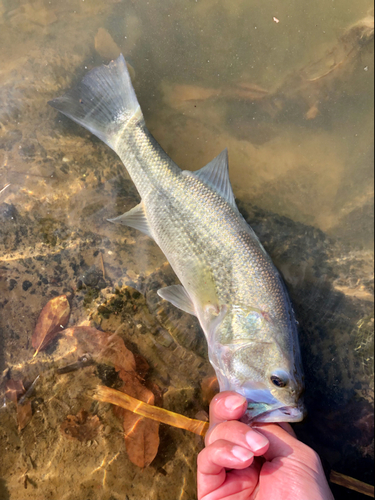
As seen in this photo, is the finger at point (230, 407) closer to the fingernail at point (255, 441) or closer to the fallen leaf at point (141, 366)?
the fingernail at point (255, 441)

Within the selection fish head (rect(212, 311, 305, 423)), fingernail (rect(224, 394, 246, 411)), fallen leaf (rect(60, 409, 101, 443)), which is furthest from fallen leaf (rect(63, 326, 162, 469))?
fingernail (rect(224, 394, 246, 411))

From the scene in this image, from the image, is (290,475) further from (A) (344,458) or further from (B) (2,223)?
(B) (2,223)

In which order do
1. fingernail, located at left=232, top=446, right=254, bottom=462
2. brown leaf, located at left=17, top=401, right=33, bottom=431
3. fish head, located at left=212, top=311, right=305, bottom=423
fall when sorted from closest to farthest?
fingernail, located at left=232, top=446, right=254, bottom=462
fish head, located at left=212, top=311, right=305, bottom=423
brown leaf, located at left=17, top=401, right=33, bottom=431

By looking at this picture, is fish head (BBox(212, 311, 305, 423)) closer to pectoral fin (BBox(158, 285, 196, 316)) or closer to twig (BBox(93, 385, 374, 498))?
pectoral fin (BBox(158, 285, 196, 316))

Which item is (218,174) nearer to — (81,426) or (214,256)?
(214,256)

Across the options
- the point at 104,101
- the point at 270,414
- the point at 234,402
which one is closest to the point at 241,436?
the point at 234,402

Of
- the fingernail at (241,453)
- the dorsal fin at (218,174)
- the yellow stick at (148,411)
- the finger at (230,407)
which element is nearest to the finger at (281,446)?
the finger at (230,407)
